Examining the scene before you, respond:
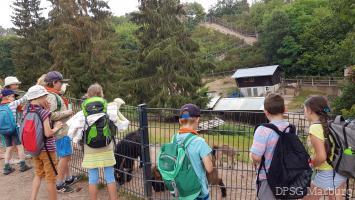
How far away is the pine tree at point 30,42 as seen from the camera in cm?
3344

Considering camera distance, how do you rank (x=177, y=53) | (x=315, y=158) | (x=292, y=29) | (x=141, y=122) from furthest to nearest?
(x=292, y=29) < (x=177, y=53) < (x=141, y=122) < (x=315, y=158)

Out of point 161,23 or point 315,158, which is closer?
point 315,158

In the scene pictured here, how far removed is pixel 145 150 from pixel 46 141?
139 cm

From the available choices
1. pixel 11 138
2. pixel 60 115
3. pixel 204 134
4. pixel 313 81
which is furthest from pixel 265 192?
pixel 313 81

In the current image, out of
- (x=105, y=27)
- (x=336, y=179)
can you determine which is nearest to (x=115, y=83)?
(x=105, y=27)

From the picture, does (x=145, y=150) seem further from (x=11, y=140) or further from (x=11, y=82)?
(x=11, y=140)

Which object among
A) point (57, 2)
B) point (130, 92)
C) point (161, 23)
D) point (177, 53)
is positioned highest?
point (57, 2)

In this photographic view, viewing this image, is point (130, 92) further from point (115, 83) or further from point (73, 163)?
point (73, 163)

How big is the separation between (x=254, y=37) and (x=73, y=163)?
60505 millimetres

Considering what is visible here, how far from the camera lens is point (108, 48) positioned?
25406mm

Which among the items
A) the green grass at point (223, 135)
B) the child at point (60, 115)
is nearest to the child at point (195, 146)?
the green grass at point (223, 135)

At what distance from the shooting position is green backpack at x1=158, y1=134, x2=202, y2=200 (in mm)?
3691

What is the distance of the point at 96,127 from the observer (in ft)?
14.8

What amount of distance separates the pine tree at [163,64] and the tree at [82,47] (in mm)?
1975
